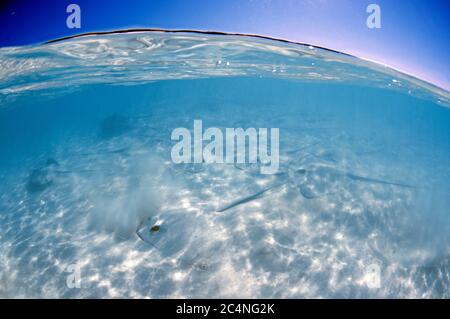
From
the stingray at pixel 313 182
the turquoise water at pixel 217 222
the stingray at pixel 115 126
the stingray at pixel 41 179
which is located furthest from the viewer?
the stingray at pixel 115 126

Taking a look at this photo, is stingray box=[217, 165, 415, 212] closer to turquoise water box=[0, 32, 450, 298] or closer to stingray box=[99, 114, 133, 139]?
turquoise water box=[0, 32, 450, 298]

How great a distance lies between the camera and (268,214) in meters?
8.09

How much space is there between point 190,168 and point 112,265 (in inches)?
218

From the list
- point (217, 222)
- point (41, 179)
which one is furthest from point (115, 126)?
point (217, 222)

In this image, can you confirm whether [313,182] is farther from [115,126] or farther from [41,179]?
[115,126]

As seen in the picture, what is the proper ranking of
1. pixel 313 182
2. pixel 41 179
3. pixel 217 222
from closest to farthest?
pixel 217 222
pixel 313 182
pixel 41 179

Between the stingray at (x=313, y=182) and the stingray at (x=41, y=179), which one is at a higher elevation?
the stingray at (x=313, y=182)

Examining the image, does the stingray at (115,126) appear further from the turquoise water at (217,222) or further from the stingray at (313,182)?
the stingray at (313,182)

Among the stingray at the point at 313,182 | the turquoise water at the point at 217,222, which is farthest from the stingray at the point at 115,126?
the stingray at the point at 313,182

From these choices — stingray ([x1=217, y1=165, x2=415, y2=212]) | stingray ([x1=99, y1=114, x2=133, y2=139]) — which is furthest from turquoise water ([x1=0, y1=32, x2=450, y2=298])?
stingray ([x1=99, y1=114, x2=133, y2=139])

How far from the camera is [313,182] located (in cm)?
997

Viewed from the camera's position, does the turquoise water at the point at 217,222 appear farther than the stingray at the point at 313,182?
No

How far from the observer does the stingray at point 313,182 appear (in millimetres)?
9195

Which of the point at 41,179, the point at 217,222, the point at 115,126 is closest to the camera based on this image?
the point at 217,222
